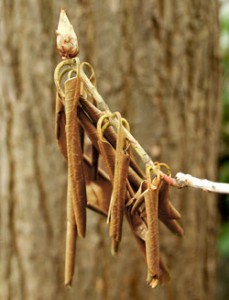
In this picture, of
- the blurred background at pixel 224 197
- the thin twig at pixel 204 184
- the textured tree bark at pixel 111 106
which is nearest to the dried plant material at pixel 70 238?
the thin twig at pixel 204 184

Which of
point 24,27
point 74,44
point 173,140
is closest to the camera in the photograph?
point 74,44

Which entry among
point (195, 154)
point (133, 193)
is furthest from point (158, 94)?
point (133, 193)

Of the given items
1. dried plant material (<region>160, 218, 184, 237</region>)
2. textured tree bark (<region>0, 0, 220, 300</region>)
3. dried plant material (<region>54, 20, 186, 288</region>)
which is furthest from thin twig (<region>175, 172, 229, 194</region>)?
textured tree bark (<region>0, 0, 220, 300</region>)

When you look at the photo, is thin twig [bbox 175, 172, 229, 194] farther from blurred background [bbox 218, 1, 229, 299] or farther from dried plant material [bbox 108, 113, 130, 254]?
blurred background [bbox 218, 1, 229, 299]

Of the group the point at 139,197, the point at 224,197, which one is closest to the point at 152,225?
the point at 139,197

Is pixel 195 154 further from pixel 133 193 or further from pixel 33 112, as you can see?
pixel 133 193
